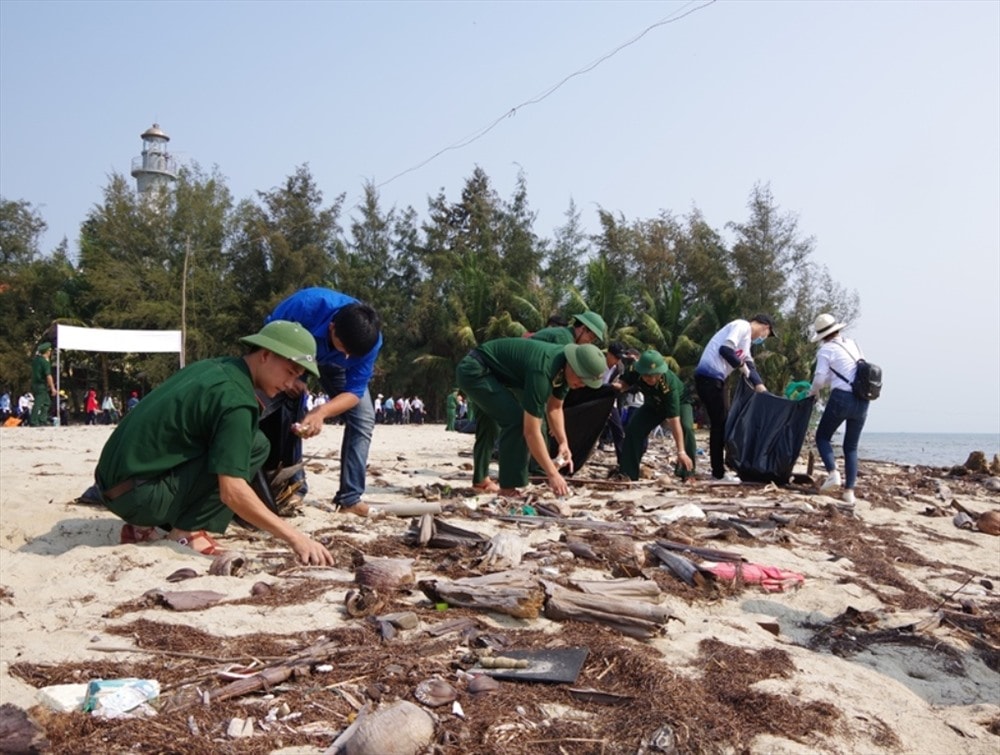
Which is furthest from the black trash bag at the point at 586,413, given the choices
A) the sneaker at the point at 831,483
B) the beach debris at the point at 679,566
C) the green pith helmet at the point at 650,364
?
the beach debris at the point at 679,566

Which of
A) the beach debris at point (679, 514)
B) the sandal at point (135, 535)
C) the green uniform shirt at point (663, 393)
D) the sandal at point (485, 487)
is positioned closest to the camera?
the sandal at point (135, 535)

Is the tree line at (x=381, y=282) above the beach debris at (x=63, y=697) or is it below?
above

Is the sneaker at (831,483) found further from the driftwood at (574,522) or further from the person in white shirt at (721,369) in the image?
the driftwood at (574,522)

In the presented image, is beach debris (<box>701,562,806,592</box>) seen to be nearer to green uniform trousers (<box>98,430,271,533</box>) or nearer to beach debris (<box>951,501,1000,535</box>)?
green uniform trousers (<box>98,430,271,533</box>)

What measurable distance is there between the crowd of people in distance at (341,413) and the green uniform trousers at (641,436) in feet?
0.05

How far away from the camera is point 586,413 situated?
8023 millimetres

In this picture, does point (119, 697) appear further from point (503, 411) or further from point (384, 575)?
point (503, 411)

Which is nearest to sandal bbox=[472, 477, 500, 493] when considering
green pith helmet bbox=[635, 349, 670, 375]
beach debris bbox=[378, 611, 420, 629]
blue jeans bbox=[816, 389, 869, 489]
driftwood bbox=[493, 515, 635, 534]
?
driftwood bbox=[493, 515, 635, 534]

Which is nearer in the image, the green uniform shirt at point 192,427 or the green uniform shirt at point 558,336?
the green uniform shirt at point 192,427

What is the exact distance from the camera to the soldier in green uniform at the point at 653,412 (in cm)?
802

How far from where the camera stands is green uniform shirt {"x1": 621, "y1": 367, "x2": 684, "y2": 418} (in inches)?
321

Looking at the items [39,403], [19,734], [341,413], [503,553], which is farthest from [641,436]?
[39,403]

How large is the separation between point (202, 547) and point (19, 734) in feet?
6.94

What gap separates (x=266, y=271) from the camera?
3759 centimetres
